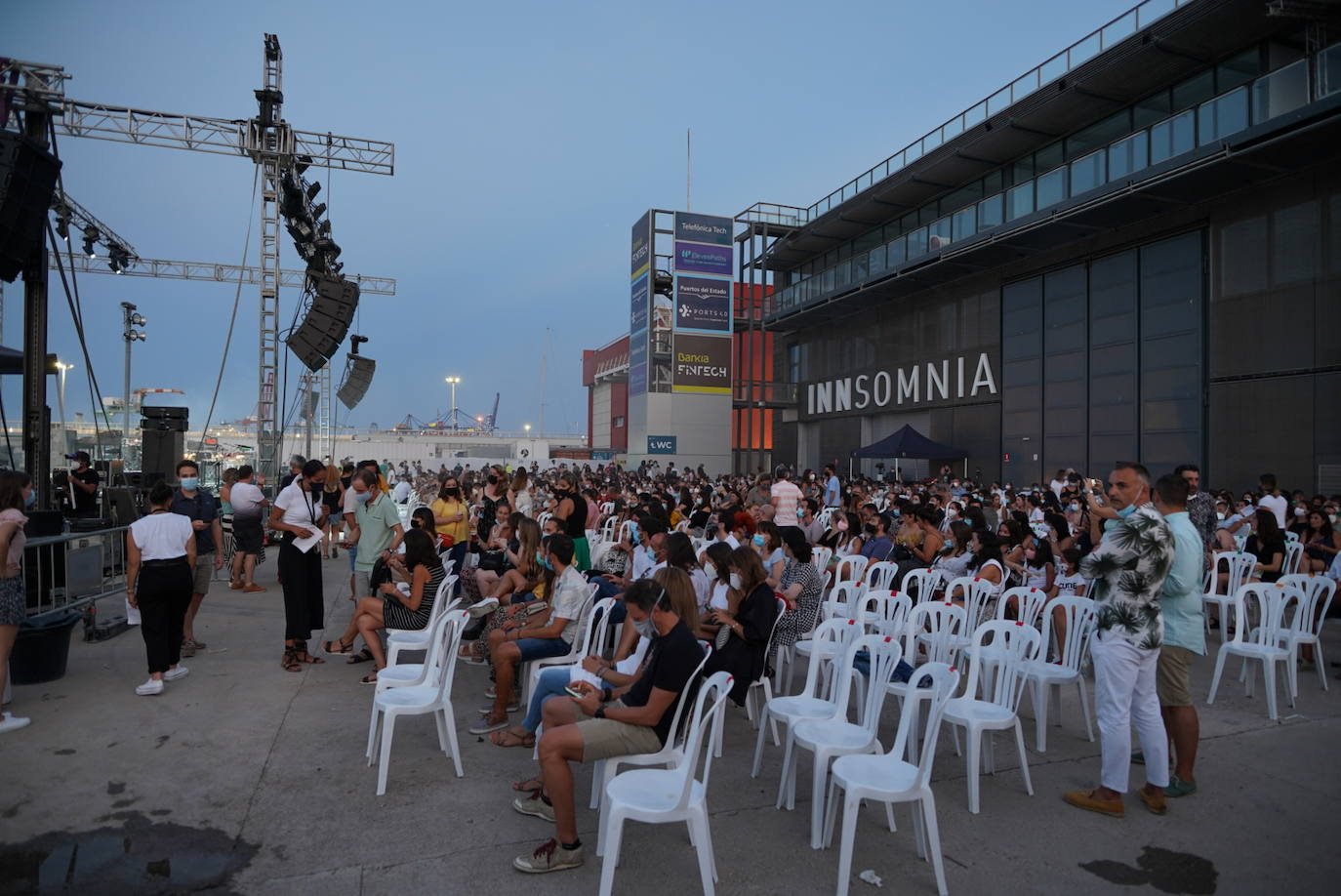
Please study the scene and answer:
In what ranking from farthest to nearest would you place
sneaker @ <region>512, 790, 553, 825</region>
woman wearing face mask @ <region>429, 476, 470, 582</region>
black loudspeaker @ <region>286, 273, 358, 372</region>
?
black loudspeaker @ <region>286, 273, 358, 372</region> < woman wearing face mask @ <region>429, 476, 470, 582</region> < sneaker @ <region>512, 790, 553, 825</region>

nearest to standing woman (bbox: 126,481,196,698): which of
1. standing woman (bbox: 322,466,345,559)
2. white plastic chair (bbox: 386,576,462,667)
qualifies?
white plastic chair (bbox: 386,576,462,667)

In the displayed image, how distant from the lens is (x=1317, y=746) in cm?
451

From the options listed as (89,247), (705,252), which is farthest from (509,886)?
(705,252)

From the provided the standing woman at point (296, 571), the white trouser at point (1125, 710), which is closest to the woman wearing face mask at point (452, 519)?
the standing woman at point (296, 571)

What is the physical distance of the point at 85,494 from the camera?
10.0m

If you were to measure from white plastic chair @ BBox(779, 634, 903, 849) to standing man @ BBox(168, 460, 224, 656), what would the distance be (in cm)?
535

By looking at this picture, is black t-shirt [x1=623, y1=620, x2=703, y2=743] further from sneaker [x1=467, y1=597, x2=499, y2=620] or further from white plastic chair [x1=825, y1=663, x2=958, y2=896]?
sneaker [x1=467, y1=597, x2=499, y2=620]

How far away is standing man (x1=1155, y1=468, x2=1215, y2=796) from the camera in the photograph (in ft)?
12.6

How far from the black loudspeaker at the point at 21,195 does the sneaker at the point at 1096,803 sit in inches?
341

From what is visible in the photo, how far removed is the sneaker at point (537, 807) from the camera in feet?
11.6

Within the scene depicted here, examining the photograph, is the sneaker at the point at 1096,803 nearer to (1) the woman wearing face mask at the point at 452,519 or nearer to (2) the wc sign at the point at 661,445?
(1) the woman wearing face mask at the point at 452,519

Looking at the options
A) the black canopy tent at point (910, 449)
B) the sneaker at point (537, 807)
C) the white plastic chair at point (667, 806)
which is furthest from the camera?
the black canopy tent at point (910, 449)

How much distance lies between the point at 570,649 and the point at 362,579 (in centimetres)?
388

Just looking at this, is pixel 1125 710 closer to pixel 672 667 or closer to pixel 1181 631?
pixel 1181 631
